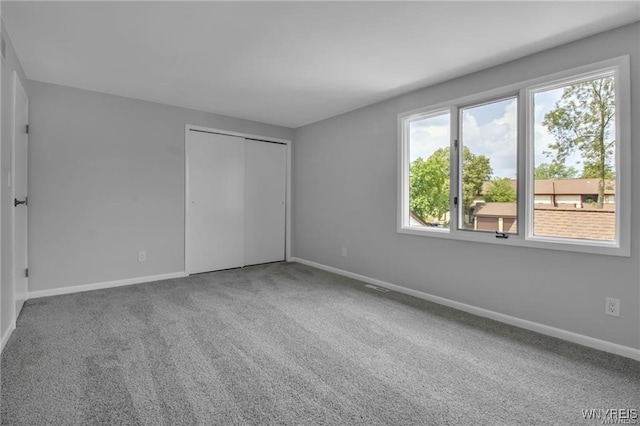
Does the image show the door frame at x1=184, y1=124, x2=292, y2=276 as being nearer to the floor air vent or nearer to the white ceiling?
the white ceiling

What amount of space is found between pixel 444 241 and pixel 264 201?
115 inches

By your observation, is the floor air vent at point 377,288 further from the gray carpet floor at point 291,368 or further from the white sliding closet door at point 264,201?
the white sliding closet door at point 264,201

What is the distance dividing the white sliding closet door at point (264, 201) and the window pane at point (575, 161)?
363 cm

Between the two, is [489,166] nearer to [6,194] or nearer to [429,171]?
[429,171]

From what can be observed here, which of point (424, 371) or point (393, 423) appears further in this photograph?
point (424, 371)

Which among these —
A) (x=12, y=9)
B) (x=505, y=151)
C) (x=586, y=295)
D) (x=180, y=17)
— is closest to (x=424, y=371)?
(x=586, y=295)

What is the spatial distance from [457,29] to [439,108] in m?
1.08

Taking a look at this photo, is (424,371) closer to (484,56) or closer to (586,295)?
(586,295)

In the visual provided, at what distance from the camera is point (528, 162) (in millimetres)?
2656

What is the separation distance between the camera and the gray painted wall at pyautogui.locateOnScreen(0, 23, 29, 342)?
2186 millimetres

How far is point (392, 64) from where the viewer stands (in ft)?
9.36

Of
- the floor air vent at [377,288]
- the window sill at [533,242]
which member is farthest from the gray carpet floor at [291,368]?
the window sill at [533,242]

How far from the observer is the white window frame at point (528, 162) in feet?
7.07

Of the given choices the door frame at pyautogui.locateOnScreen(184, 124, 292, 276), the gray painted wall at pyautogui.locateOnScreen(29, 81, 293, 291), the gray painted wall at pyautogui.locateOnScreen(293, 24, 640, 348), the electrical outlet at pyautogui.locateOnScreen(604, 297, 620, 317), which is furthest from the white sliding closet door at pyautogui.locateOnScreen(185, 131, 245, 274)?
the electrical outlet at pyautogui.locateOnScreen(604, 297, 620, 317)
